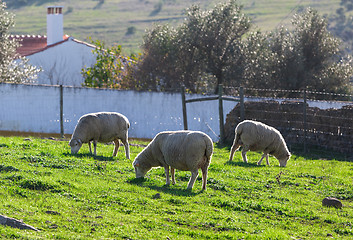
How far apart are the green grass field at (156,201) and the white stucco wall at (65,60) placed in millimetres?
26984

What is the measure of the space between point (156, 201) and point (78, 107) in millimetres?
17090

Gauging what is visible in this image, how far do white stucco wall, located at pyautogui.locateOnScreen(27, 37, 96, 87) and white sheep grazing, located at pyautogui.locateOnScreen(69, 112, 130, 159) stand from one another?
85.4 feet

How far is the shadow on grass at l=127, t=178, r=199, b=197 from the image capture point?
12.4 metres

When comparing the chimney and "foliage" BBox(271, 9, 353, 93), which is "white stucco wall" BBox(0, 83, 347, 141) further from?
the chimney

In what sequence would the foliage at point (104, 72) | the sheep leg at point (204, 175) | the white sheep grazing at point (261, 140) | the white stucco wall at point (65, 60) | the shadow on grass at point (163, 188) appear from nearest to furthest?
the shadow on grass at point (163, 188) → the sheep leg at point (204, 175) → the white sheep grazing at point (261, 140) → the foliage at point (104, 72) → the white stucco wall at point (65, 60)

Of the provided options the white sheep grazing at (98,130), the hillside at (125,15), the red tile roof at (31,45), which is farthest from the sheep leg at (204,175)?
the hillside at (125,15)

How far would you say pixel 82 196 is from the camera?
1145 centimetres

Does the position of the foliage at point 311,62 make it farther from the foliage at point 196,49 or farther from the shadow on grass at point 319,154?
the shadow on grass at point 319,154

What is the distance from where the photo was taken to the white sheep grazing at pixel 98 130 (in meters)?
16.8

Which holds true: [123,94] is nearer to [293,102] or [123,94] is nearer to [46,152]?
[293,102]

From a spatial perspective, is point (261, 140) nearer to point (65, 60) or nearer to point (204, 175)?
point (204, 175)

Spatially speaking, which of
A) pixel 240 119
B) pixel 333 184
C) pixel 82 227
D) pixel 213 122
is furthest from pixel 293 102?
pixel 82 227

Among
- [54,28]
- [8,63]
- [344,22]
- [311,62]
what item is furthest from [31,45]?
[344,22]

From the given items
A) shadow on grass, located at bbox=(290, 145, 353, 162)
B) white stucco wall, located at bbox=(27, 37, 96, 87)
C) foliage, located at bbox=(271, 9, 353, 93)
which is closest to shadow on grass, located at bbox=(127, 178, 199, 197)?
shadow on grass, located at bbox=(290, 145, 353, 162)
